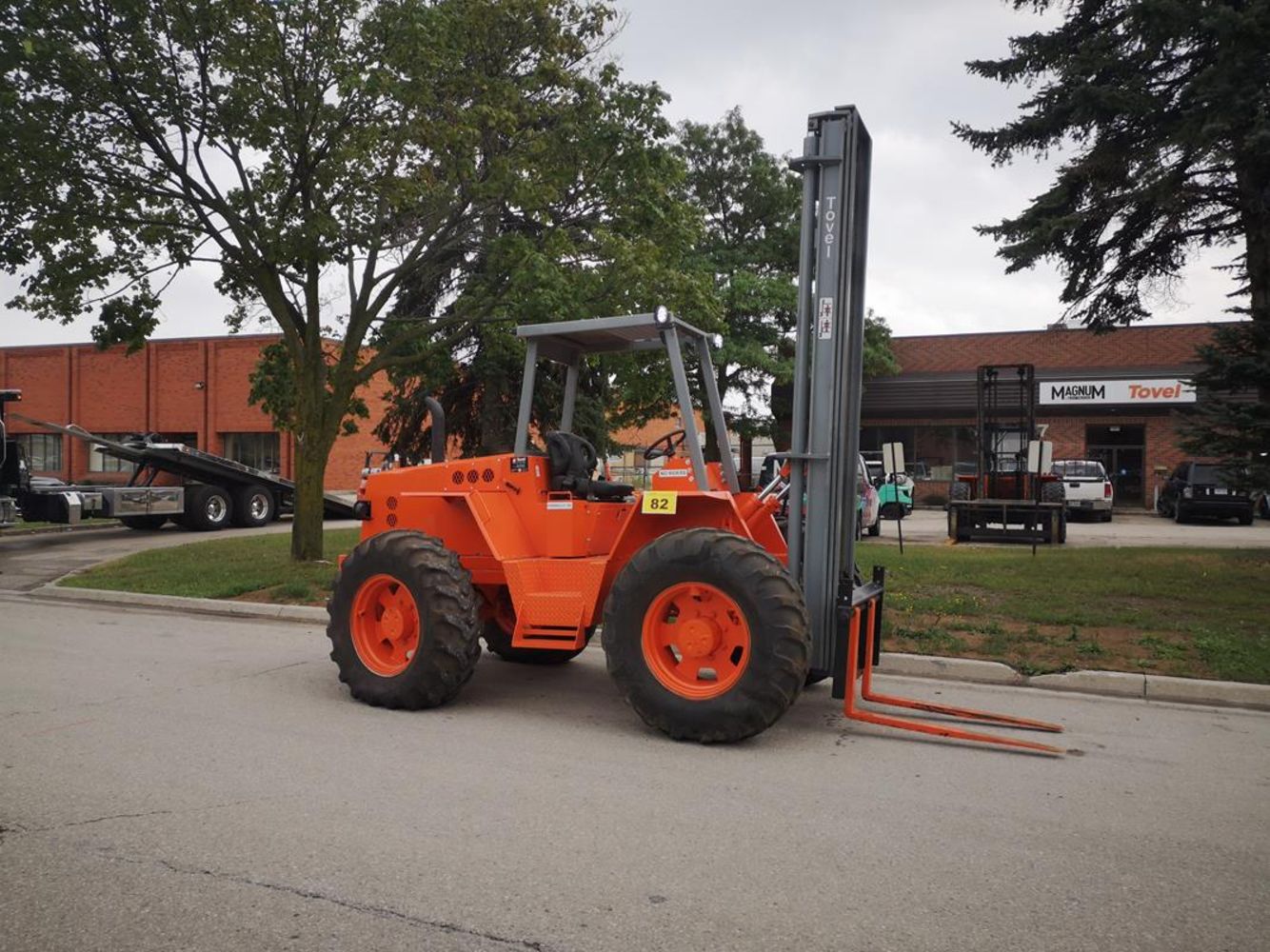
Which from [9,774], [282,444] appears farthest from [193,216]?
[282,444]

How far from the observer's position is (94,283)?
1405cm

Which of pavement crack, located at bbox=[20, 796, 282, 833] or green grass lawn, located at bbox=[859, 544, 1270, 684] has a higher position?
green grass lawn, located at bbox=[859, 544, 1270, 684]

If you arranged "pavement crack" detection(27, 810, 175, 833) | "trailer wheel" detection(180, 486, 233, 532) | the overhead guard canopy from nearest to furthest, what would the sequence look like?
"pavement crack" detection(27, 810, 175, 833), the overhead guard canopy, "trailer wheel" detection(180, 486, 233, 532)

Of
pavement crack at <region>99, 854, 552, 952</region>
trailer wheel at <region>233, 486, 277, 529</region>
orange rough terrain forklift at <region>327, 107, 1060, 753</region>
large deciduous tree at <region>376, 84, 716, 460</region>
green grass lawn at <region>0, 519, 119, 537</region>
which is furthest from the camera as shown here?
trailer wheel at <region>233, 486, 277, 529</region>

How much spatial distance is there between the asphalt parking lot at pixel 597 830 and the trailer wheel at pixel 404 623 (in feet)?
0.78

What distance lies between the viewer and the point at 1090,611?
9.50m

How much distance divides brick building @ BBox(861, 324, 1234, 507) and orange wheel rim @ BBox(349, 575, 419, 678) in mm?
29412

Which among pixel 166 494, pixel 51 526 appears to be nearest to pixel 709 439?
pixel 166 494

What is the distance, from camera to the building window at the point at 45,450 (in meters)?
41.1

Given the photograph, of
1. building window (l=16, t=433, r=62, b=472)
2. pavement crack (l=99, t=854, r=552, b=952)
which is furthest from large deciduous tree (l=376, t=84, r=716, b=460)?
building window (l=16, t=433, r=62, b=472)

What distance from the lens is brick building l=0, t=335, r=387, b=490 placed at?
36.9 meters

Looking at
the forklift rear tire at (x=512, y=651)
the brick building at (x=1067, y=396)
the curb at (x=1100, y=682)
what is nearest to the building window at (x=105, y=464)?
the brick building at (x=1067, y=396)

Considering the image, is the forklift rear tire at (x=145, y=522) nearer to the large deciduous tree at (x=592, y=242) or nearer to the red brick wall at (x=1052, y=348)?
the large deciduous tree at (x=592, y=242)

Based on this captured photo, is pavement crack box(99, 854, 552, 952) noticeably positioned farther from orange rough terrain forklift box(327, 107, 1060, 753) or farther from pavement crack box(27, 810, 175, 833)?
orange rough terrain forklift box(327, 107, 1060, 753)
